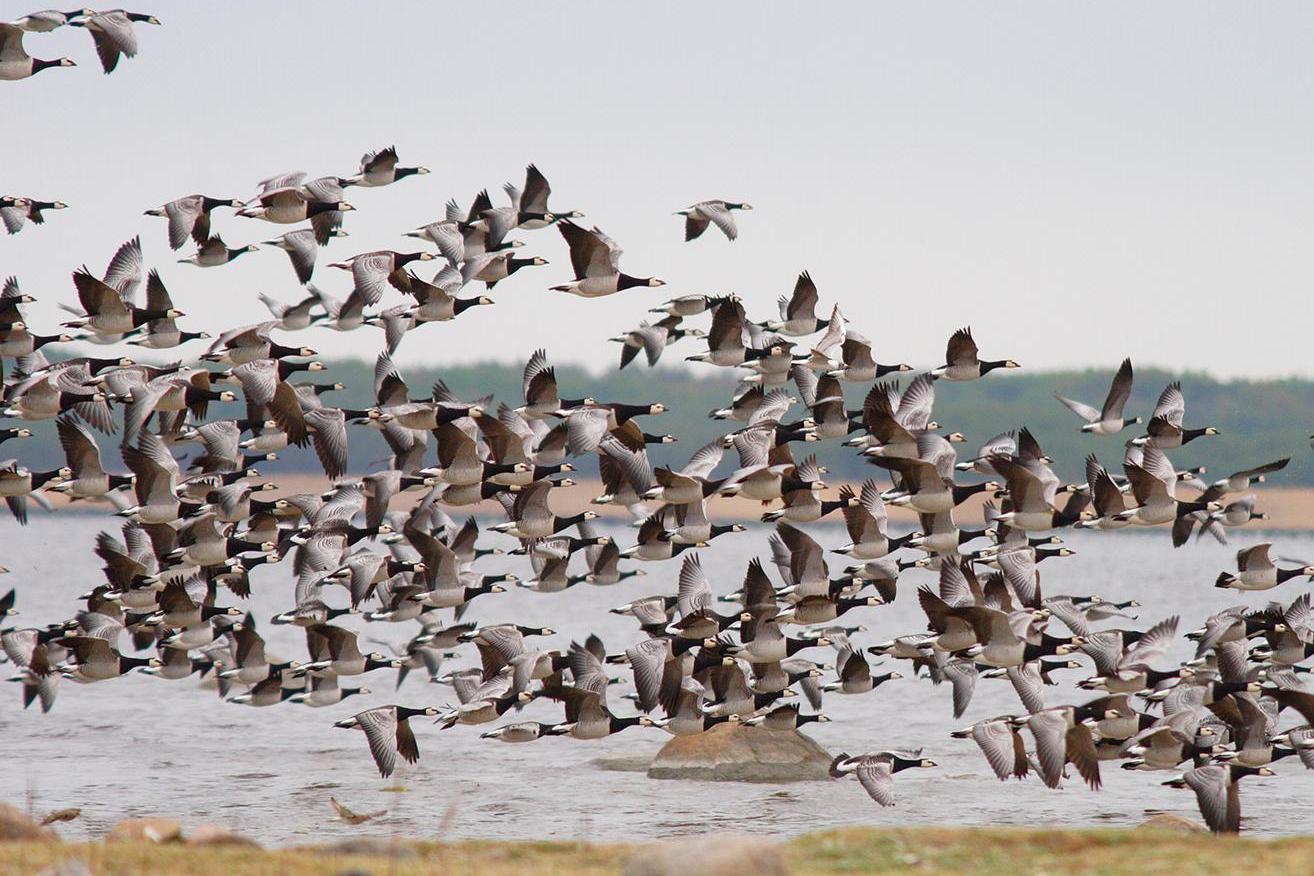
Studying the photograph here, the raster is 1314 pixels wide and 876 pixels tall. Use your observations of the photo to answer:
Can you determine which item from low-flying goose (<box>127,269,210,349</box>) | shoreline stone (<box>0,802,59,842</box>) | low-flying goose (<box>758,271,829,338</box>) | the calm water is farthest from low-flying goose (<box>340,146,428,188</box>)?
shoreline stone (<box>0,802,59,842</box>)

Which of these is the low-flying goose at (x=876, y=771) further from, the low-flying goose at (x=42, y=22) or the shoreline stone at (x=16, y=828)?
the low-flying goose at (x=42, y=22)

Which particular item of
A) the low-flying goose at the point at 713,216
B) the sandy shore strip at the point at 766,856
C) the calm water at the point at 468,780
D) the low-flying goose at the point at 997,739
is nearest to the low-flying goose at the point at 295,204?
the low-flying goose at the point at 713,216

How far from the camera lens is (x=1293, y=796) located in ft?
78.1

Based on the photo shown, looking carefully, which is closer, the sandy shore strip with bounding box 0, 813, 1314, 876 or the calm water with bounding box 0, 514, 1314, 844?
the sandy shore strip with bounding box 0, 813, 1314, 876

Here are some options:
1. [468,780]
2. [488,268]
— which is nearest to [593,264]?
[488,268]

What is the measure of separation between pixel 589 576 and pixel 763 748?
156 inches

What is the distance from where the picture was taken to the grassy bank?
39.5ft

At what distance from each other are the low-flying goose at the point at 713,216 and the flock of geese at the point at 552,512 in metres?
0.13

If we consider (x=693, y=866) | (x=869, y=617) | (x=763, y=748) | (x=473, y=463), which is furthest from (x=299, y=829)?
(x=869, y=617)

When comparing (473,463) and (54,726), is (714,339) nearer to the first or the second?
(473,463)

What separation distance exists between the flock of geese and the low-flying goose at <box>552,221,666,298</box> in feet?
0.13

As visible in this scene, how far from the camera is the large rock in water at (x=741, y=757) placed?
79.0 ft

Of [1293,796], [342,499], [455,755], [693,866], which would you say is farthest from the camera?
[455,755]

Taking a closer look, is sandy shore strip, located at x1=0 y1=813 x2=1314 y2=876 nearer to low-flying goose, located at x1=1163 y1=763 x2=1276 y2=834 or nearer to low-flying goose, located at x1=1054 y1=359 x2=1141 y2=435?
low-flying goose, located at x1=1163 y1=763 x2=1276 y2=834
